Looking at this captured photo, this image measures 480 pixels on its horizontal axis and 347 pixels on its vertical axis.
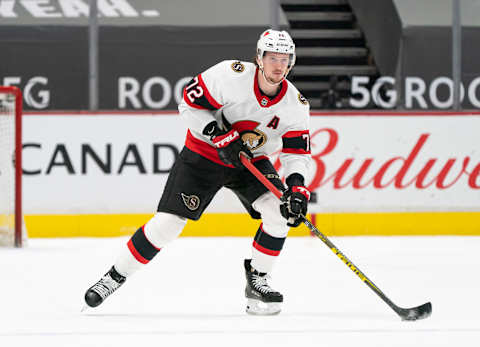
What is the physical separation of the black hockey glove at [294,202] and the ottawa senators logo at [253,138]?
0.65 ft

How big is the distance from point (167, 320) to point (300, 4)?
3.65 m

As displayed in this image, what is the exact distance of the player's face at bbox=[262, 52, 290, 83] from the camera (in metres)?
2.87

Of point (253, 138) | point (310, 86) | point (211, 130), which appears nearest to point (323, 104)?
point (310, 86)

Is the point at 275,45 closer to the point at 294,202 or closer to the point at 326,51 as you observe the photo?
the point at 294,202

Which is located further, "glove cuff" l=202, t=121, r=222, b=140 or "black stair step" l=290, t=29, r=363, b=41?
"black stair step" l=290, t=29, r=363, b=41

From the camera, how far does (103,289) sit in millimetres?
2938

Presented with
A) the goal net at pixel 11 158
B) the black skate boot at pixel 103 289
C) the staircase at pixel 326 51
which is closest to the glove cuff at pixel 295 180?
the black skate boot at pixel 103 289

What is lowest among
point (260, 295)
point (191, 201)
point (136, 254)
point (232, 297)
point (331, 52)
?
point (232, 297)

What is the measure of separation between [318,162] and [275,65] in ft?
9.75

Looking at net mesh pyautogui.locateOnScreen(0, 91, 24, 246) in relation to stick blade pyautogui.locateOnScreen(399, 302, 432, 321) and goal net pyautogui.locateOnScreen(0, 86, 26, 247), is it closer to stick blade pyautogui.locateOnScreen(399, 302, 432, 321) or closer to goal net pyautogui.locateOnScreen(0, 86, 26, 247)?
goal net pyautogui.locateOnScreen(0, 86, 26, 247)

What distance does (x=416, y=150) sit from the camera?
5.84 metres

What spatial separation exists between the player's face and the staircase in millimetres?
2970

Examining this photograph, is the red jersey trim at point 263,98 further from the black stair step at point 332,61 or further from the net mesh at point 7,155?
the black stair step at point 332,61

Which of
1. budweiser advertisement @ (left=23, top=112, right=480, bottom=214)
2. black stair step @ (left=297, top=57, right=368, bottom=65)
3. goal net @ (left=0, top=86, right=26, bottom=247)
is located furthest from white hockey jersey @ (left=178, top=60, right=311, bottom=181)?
black stair step @ (left=297, top=57, right=368, bottom=65)
